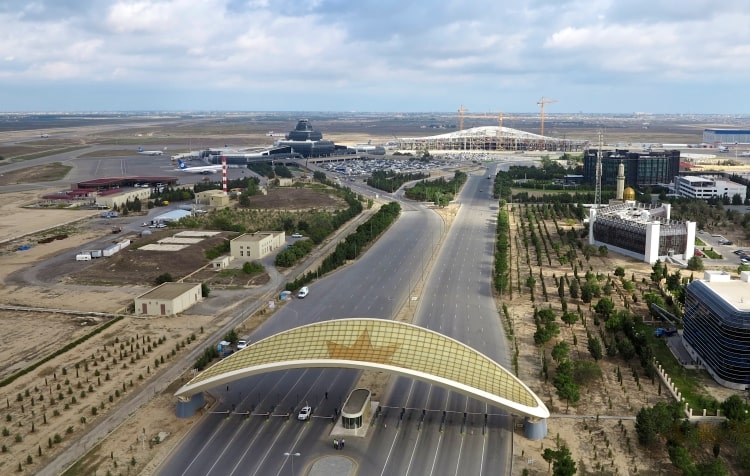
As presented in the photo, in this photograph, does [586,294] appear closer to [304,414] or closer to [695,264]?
[695,264]

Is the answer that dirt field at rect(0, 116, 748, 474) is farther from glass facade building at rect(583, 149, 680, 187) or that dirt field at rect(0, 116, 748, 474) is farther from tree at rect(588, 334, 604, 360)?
glass facade building at rect(583, 149, 680, 187)

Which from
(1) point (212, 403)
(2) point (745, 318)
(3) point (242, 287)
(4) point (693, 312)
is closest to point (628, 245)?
(4) point (693, 312)

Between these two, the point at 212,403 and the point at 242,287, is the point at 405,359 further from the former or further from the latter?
the point at 242,287

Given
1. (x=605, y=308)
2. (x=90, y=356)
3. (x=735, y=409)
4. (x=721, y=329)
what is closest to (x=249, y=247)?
(x=90, y=356)

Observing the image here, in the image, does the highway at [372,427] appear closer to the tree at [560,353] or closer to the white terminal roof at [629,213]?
the tree at [560,353]

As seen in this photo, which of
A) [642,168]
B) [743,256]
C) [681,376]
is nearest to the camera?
[681,376]

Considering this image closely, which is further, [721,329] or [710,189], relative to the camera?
[710,189]

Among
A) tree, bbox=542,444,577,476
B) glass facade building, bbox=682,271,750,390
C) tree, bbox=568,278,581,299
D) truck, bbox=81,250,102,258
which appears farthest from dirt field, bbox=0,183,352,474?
glass facade building, bbox=682,271,750,390
